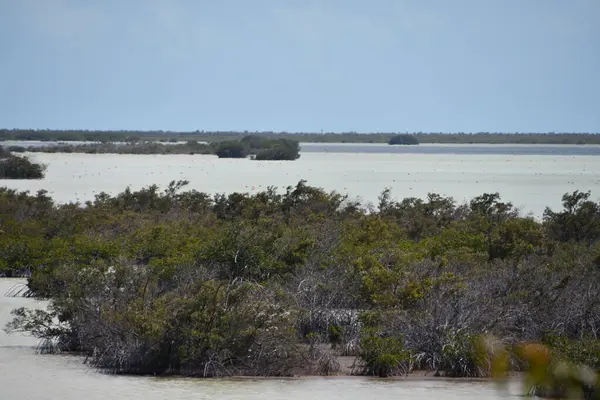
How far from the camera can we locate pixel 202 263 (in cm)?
1639

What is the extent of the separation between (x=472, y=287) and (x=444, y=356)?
6.95ft

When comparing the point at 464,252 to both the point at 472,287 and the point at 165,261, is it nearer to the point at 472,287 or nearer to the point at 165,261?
the point at 472,287

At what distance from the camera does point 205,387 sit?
1176 centimetres

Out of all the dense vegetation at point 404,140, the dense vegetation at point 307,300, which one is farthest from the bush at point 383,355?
the dense vegetation at point 404,140

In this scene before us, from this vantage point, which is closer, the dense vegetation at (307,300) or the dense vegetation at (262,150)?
the dense vegetation at (307,300)

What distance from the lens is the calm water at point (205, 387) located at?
11.3m

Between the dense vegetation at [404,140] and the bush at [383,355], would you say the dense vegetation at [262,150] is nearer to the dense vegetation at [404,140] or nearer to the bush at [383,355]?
the dense vegetation at [404,140]

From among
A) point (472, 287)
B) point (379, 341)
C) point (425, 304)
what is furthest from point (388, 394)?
point (472, 287)

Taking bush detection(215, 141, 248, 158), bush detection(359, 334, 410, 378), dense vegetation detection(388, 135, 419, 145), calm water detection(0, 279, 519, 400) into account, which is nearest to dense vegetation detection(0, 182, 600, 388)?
bush detection(359, 334, 410, 378)

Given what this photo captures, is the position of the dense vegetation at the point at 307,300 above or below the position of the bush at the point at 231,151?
above

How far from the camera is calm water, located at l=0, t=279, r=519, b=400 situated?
11336 millimetres

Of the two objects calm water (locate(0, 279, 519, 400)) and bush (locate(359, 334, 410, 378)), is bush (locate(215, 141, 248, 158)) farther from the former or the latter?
bush (locate(359, 334, 410, 378))

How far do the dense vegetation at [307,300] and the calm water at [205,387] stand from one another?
1.23ft

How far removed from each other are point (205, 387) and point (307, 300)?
3108 millimetres
